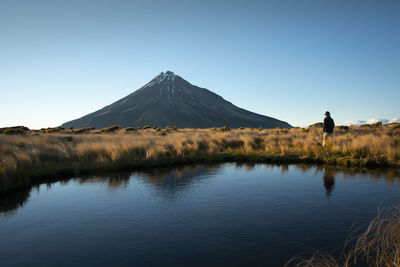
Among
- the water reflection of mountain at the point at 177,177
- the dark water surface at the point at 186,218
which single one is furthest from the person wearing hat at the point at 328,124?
the dark water surface at the point at 186,218

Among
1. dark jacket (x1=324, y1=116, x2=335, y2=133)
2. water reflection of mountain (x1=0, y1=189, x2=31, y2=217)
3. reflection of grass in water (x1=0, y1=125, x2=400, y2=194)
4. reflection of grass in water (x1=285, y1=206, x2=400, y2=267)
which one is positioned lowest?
water reflection of mountain (x1=0, y1=189, x2=31, y2=217)

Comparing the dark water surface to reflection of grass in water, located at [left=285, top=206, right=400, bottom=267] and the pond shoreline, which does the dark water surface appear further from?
the pond shoreline

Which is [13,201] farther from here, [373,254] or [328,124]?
[328,124]

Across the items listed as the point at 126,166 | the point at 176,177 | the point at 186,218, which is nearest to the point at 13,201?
the point at 126,166

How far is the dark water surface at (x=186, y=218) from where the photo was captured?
5234 millimetres

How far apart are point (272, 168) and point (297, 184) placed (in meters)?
4.01

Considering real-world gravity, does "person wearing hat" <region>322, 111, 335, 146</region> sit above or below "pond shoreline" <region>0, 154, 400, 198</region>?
above

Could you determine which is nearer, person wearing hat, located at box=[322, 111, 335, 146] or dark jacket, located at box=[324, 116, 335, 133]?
person wearing hat, located at box=[322, 111, 335, 146]

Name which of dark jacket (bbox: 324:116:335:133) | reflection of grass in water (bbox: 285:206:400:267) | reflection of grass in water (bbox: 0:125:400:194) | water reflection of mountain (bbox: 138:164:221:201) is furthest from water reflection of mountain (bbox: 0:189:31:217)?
dark jacket (bbox: 324:116:335:133)

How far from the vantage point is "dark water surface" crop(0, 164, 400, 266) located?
5234mm

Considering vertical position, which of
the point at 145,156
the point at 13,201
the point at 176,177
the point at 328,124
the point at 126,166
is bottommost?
the point at 13,201

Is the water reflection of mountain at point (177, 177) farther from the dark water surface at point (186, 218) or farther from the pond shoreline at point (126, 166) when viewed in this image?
the pond shoreline at point (126, 166)

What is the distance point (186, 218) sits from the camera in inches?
277

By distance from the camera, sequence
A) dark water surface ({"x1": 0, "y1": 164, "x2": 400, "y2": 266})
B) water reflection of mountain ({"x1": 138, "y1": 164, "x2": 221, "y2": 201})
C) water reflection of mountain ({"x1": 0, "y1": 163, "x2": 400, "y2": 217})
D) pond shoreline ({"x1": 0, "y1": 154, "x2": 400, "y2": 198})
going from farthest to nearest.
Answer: pond shoreline ({"x1": 0, "y1": 154, "x2": 400, "y2": 198}) < water reflection of mountain ({"x1": 138, "y1": 164, "x2": 221, "y2": 201}) < water reflection of mountain ({"x1": 0, "y1": 163, "x2": 400, "y2": 217}) < dark water surface ({"x1": 0, "y1": 164, "x2": 400, "y2": 266})
